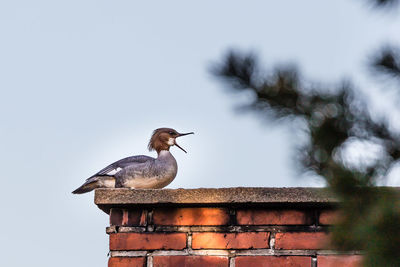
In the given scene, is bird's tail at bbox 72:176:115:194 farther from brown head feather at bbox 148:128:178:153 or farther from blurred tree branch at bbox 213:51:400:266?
blurred tree branch at bbox 213:51:400:266

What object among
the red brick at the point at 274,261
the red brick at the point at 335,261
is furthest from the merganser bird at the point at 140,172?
the red brick at the point at 335,261

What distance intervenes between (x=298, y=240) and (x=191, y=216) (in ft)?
1.46

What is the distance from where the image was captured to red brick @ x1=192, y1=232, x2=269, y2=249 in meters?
3.73

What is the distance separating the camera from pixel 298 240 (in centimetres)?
372

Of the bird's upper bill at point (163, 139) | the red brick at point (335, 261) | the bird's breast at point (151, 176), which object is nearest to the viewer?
the red brick at point (335, 261)

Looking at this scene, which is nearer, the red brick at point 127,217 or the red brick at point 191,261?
the red brick at point 191,261

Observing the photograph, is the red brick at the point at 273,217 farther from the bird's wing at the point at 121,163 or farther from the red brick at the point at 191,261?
the bird's wing at the point at 121,163

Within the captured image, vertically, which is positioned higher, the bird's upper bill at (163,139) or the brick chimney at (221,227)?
the bird's upper bill at (163,139)

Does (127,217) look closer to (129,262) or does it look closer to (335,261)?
(129,262)

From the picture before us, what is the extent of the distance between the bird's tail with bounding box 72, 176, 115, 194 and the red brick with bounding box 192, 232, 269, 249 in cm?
168

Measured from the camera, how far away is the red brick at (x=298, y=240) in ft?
12.2

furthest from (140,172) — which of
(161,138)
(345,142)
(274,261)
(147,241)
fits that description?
(345,142)

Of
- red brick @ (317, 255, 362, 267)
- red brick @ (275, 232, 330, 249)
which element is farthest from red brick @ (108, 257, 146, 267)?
red brick @ (317, 255, 362, 267)

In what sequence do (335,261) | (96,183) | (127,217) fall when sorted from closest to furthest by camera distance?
(335,261)
(127,217)
(96,183)
